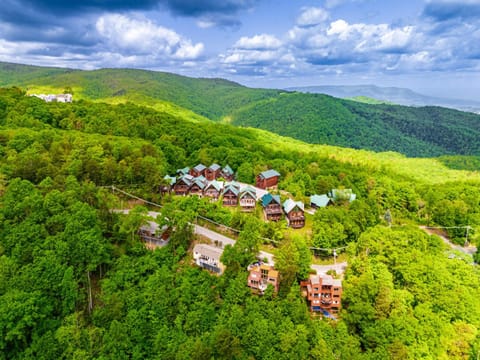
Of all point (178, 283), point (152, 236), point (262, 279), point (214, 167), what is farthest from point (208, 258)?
point (214, 167)

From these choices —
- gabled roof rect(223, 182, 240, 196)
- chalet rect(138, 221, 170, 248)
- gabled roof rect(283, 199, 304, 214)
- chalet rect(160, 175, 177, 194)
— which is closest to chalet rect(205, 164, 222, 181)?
chalet rect(160, 175, 177, 194)

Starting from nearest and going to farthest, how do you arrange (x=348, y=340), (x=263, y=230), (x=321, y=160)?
1. (x=348, y=340)
2. (x=263, y=230)
3. (x=321, y=160)

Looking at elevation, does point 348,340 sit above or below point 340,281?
below

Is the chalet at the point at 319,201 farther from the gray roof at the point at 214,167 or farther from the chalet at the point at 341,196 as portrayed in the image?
the gray roof at the point at 214,167

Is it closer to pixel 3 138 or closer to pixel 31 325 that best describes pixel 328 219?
pixel 31 325

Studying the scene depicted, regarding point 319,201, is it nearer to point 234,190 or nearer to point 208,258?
point 234,190

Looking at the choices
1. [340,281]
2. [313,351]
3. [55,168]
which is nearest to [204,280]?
[313,351]

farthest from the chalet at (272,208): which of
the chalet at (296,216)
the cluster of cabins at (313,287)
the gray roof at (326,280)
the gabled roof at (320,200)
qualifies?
the gray roof at (326,280)

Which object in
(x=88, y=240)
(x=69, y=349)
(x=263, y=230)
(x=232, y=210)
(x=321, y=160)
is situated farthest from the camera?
(x=321, y=160)
